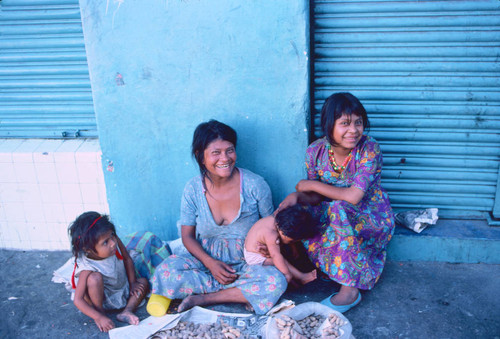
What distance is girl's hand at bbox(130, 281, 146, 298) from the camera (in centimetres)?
316

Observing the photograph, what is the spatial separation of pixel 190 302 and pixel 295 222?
2.96 ft

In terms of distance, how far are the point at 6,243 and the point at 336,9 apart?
355 centimetres

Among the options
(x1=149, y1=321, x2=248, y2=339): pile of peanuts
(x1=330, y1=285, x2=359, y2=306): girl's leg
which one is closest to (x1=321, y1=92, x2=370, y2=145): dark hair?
(x1=330, y1=285, x2=359, y2=306): girl's leg

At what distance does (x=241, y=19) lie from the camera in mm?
3184

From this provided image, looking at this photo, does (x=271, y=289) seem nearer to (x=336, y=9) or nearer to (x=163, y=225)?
(x=163, y=225)

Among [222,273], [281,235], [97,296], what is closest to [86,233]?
[97,296]

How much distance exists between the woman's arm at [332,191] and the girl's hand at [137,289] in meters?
1.34

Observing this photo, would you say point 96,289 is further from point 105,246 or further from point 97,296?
point 105,246

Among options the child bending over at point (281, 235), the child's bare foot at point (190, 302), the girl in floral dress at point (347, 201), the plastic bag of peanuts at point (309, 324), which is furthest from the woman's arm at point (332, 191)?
the child's bare foot at point (190, 302)

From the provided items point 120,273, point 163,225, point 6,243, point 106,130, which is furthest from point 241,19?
point 6,243

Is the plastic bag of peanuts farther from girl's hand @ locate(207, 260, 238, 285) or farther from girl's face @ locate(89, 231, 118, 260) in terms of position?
girl's face @ locate(89, 231, 118, 260)

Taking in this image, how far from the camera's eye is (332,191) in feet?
9.96

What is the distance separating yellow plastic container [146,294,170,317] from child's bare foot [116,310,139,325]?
0.38 feet

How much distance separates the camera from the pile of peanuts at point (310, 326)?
250 centimetres
